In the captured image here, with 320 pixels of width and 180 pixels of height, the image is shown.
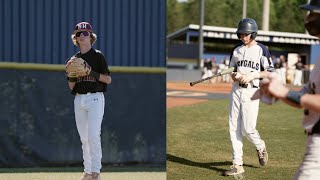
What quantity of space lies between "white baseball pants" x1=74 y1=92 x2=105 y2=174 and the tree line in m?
61.2

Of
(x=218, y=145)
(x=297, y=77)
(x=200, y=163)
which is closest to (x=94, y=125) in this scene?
(x=200, y=163)

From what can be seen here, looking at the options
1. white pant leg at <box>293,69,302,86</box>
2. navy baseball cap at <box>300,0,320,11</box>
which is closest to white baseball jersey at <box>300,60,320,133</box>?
navy baseball cap at <box>300,0,320,11</box>

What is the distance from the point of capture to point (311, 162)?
11.0 ft

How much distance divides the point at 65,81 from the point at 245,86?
7.18 feet

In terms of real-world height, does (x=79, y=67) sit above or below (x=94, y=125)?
above

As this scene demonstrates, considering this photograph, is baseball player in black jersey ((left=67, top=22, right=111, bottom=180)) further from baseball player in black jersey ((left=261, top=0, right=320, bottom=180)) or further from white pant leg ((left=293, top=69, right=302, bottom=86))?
white pant leg ((left=293, top=69, right=302, bottom=86))

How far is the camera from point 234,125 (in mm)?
7133

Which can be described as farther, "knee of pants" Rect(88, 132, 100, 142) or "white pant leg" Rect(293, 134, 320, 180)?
"knee of pants" Rect(88, 132, 100, 142)

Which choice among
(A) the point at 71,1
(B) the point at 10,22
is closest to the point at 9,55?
(B) the point at 10,22

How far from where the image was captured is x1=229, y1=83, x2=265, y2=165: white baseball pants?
23.0 ft

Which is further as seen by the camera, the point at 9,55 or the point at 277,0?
the point at 277,0

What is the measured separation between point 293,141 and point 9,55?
17.8 feet

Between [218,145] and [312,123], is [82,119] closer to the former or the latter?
[312,123]

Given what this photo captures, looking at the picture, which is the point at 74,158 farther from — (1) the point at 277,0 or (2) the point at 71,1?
(1) the point at 277,0
